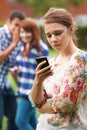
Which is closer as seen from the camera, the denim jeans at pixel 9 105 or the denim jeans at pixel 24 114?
the denim jeans at pixel 24 114

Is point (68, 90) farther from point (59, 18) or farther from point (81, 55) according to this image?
point (59, 18)

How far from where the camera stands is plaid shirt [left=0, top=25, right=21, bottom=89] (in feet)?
22.7

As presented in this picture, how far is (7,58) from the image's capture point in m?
6.98

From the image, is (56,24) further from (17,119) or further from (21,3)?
(21,3)

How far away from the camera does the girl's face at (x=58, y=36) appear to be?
3662 millimetres

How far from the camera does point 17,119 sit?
6730 mm

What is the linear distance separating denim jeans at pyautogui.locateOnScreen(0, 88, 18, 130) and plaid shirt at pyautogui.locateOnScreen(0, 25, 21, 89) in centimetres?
10

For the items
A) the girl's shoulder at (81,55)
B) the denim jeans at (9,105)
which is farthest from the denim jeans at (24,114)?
the girl's shoulder at (81,55)

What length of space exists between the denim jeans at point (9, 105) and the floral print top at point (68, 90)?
10.9 feet

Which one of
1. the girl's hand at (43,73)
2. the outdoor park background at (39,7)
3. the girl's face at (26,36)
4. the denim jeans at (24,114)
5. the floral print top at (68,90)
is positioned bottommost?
the denim jeans at (24,114)

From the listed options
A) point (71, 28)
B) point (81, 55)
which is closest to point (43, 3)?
point (71, 28)

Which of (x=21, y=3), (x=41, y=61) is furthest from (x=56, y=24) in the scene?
(x=21, y=3)

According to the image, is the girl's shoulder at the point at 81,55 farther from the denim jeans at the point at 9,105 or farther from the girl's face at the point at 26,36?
the denim jeans at the point at 9,105

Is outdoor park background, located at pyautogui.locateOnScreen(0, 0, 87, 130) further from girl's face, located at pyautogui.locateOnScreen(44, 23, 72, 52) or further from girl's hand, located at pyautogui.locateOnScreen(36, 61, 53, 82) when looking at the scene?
girl's hand, located at pyautogui.locateOnScreen(36, 61, 53, 82)
